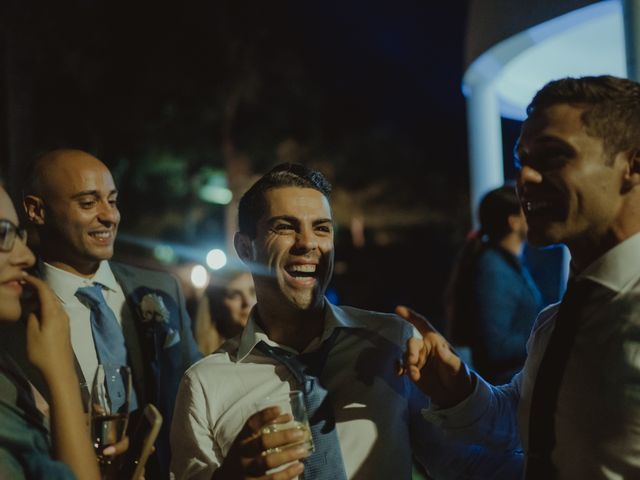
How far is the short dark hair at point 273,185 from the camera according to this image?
3.18 metres

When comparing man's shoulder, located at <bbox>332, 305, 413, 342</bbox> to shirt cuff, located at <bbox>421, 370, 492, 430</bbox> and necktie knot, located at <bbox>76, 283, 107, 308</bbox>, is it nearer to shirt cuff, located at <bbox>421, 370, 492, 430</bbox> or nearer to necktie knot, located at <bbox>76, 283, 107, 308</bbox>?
shirt cuff, located at <bbox>421, 370, 492, 430</bbox>

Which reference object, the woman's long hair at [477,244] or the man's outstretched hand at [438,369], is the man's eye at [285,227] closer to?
the man's outstretched hand at [438,369]

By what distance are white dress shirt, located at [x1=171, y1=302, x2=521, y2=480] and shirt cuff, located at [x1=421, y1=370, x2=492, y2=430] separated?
216 millimetres

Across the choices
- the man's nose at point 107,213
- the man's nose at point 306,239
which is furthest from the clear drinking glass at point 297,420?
the man's nose at point 107,213

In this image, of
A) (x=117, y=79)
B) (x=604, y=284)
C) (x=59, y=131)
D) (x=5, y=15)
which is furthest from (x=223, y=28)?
(x=604, y=284)

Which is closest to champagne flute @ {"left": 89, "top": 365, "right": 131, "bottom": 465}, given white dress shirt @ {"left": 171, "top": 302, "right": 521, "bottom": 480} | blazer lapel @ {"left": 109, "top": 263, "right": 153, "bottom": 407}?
white dress shirt @ {"left": 171, "top": 302, "right": 521, "bottom": 480}

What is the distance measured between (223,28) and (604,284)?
59.8 ft

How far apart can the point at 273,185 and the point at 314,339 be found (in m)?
0.71

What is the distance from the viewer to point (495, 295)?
4797 mm

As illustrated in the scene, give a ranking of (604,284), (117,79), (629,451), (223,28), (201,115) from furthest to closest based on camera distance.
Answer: (201,115), (223,28), (117,79), (604,284), (629,451)

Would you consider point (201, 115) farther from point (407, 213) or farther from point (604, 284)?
point (604, 284)

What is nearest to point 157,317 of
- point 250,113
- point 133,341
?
point 133,341

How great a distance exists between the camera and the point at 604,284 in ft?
7.18

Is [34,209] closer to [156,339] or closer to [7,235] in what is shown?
[156,339]
